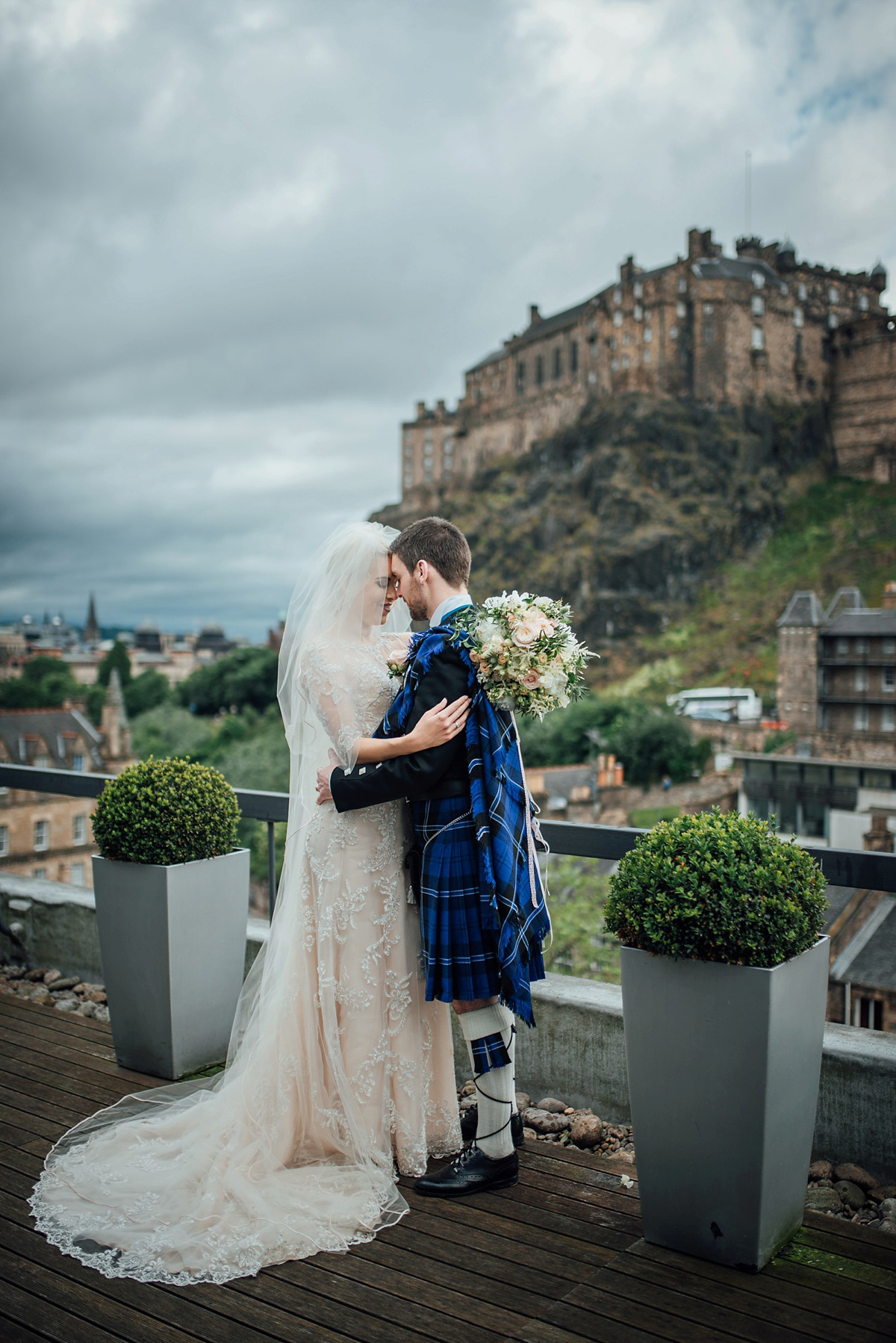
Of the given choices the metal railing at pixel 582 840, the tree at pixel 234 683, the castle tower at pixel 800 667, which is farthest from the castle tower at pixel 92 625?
the metal railing at pixel 582 840

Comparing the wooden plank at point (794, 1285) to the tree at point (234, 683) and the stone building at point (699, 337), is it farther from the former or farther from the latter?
the tree at point (234, 683)

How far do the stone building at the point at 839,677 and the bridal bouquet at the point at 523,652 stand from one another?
168 feet

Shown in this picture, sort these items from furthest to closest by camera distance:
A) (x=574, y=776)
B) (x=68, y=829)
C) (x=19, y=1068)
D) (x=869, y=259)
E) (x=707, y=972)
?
(x=869, y=259)
(x=574, y=776)
(x=68, y=829)
(x=19, y=1068)
(x=707, y=972)

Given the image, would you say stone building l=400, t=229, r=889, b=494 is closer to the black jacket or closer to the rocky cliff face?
the rocky cliff face

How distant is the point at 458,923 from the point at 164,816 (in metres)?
1.56

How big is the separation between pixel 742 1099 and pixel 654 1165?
0.37 metres

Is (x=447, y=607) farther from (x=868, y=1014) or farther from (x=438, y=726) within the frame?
(x=868, y=1014)

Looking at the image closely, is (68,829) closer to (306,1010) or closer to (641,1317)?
(306,1010)

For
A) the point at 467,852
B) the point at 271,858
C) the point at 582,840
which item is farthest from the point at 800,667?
the point at 467,852

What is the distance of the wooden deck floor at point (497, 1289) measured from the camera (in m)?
2.20

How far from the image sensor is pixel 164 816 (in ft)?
12.5

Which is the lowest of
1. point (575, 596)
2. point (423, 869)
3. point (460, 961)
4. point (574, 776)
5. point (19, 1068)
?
point (574, 776)

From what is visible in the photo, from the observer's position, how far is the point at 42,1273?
7.99ft

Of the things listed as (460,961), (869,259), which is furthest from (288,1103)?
(869,259)
